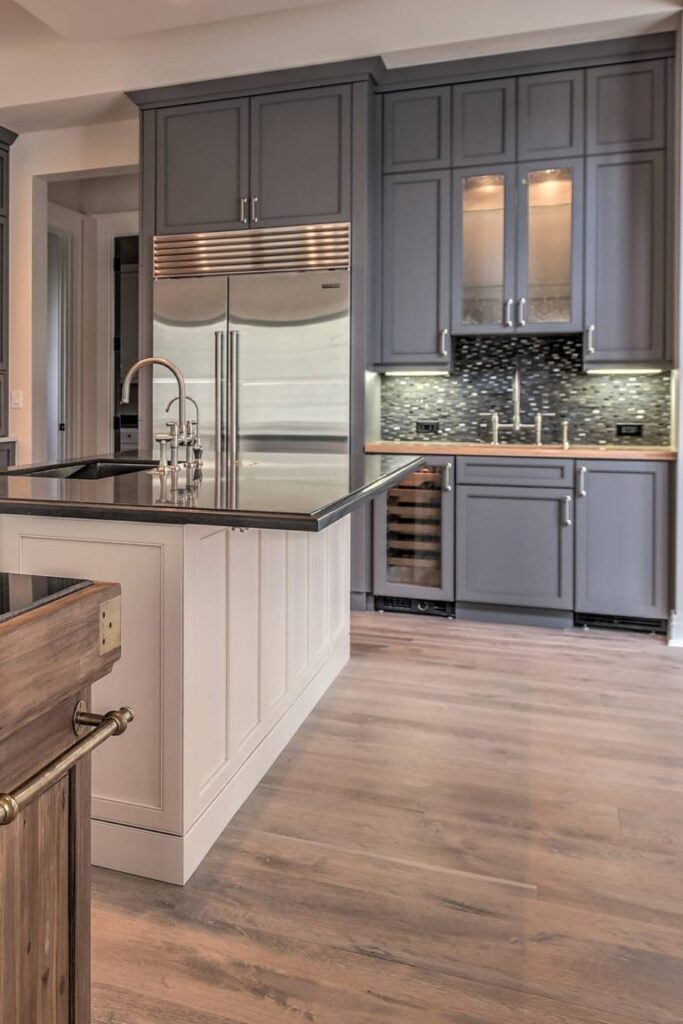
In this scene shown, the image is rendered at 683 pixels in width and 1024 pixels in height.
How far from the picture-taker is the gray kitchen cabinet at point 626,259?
3.83 meters

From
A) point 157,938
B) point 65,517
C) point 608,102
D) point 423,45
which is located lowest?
point 157,938

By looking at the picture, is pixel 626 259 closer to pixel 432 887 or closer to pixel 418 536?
pixel 418 536

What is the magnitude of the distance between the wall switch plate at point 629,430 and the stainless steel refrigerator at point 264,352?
150 cm

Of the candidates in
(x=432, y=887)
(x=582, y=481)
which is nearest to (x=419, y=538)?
(x=582, y=481)

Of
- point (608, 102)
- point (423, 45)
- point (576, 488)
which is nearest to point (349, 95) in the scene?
point (423, 45)

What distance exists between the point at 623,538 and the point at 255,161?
2750 mm

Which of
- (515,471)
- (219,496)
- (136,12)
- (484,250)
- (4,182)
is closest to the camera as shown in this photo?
(219,496)

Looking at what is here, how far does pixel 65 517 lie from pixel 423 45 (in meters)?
3.32

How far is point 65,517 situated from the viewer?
65.8 inches

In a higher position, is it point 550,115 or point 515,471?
point 550,115

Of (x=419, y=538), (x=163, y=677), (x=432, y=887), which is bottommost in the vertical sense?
(x=432, y=887)

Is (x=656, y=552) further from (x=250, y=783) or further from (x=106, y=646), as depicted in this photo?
(x=106, y=646)

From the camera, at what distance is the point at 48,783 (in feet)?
2.37

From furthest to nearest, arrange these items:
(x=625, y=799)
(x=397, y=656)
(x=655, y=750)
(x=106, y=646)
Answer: (x=397, y=656) → (x=655, y=750) → (x=625, y=799) → (x=106, y=646)
